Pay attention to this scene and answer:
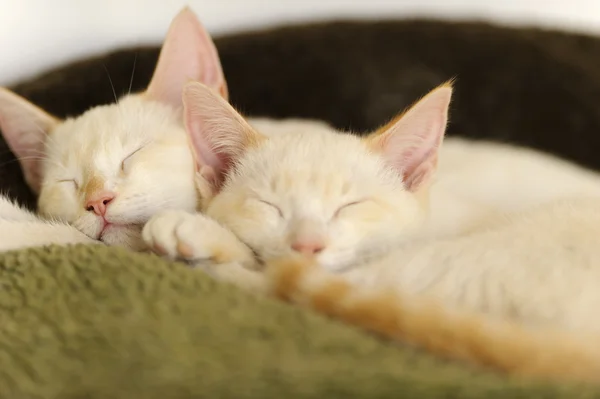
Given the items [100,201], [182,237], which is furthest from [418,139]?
[100,201]

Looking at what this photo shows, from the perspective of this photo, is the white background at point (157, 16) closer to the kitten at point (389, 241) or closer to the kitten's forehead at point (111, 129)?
the kitten's forehead at point (111, 129)

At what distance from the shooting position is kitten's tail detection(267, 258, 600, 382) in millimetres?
600

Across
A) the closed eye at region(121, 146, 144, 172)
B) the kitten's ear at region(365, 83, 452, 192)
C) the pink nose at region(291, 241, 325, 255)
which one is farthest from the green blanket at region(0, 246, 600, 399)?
the kitten's ear at region(365, 83, 452, 192)

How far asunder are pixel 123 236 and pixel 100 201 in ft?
0.23

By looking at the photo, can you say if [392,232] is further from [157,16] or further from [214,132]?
[157,16]

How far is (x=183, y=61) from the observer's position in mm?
1182

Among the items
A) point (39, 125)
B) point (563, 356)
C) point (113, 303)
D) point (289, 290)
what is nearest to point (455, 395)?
point (563, 356)

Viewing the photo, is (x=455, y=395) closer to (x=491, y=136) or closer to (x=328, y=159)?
(x=328, y=159)

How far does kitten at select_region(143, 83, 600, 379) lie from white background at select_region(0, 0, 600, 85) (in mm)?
648

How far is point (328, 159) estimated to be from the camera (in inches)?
38.3

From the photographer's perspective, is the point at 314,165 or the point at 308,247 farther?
the point at 314,165

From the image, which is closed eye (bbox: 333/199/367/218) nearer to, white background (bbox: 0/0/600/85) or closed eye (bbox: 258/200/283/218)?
closed eye (bbox: 258/200/283/218)

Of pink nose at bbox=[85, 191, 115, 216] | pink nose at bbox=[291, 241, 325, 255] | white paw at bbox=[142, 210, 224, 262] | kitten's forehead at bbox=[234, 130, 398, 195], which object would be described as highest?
kitten's forehead at bbox=[234, 130, 398, 195]

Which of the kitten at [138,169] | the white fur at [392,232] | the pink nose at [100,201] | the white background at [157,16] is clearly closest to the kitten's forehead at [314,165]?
the white fur at [392,232]
